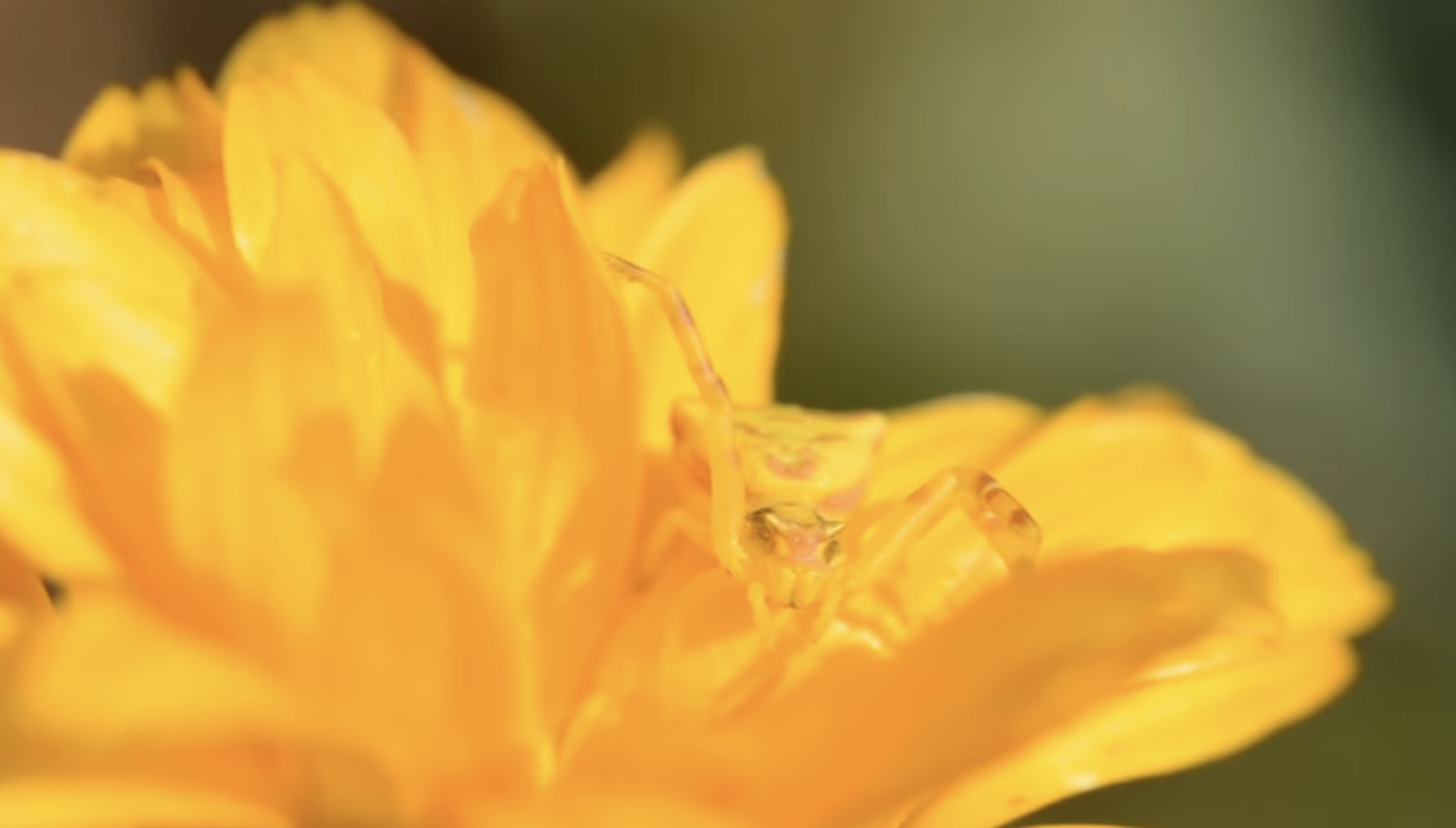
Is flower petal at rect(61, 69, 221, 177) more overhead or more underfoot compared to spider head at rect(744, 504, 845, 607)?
more overhead

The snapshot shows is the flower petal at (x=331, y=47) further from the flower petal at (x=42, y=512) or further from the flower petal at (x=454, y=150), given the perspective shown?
the flower petal at (x=42, y=512)

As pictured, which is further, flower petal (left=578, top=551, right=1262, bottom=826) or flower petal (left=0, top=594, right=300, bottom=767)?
flower petal (left=578, top=551, right=1262, bottom=826)

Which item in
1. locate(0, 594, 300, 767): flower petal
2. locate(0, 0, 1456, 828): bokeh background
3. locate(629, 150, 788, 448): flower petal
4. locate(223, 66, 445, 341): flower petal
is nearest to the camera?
locate(0, 594, 300, 767): flower petal

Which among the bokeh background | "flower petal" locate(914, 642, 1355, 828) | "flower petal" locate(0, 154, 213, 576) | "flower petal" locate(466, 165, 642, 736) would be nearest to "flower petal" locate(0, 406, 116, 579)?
"flower petal" locate(0, 154, 213, 576)

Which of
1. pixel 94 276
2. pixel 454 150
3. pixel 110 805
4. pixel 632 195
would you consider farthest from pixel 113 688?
pixel 632 195

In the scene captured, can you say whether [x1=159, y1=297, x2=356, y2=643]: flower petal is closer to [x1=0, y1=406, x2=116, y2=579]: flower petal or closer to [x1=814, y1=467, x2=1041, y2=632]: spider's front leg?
[x1=0, y1=406, x2=116, y2=579]: flower petal

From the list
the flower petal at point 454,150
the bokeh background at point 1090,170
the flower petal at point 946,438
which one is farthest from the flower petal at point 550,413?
the bokeh background at point 1090,170

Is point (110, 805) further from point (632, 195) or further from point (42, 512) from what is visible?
point (632, 195)
